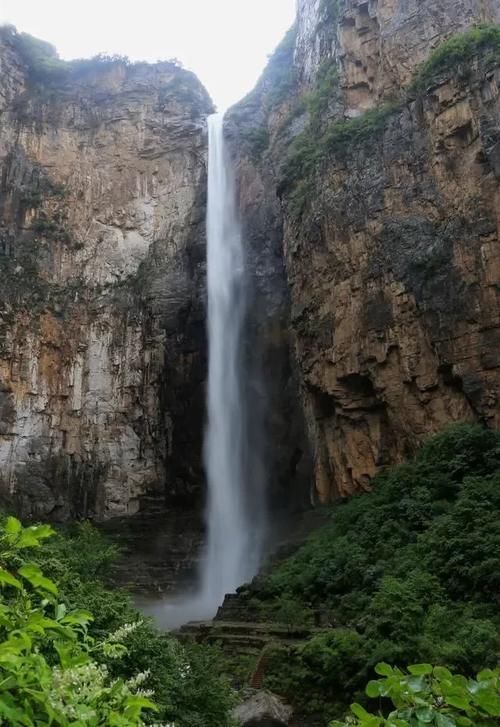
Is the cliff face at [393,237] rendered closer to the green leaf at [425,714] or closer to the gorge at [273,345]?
the gorge at [273,345]

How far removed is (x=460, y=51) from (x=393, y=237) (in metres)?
5.48

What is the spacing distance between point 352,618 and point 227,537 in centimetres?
1068

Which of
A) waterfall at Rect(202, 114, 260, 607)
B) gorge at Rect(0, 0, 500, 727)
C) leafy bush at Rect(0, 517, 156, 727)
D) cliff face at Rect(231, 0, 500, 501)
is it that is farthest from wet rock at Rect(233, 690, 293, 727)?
waterfall at Rect(202, 114, 260, 607)

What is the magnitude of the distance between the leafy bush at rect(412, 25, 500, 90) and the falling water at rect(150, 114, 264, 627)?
10.8 metres

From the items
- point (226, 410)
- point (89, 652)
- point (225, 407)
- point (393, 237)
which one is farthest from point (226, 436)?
point (89, 652)

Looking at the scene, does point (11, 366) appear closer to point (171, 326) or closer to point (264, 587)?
point (171, 326)

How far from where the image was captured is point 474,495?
41.3ft

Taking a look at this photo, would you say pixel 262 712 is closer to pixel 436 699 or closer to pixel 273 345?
pixel 436 699

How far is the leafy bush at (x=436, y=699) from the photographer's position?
4.97ft

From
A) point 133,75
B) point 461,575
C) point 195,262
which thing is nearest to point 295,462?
point 195,262

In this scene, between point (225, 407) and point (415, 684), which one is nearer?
point (415, 684)

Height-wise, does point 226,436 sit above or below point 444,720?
above

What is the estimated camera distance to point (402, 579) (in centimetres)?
1141

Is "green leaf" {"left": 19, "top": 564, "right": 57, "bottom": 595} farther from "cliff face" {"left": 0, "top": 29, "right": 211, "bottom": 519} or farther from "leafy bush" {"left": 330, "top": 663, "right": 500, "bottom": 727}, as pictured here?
"cliff face" {"left": 0, "top": 29, "right": 211, "bottom": 519}
